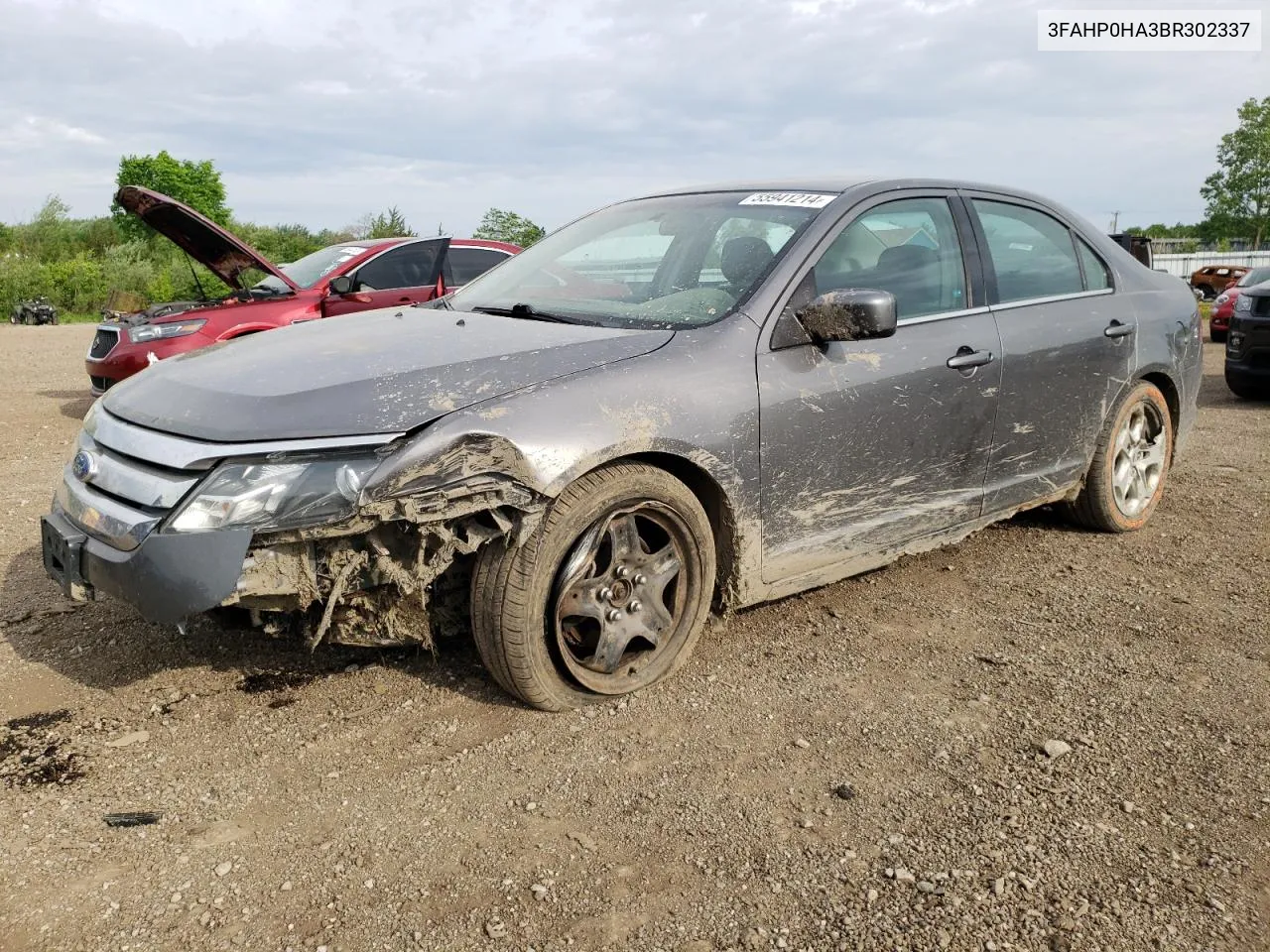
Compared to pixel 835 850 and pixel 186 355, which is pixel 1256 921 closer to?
pixel 835 850

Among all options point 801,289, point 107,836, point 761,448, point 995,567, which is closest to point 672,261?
point 801,289

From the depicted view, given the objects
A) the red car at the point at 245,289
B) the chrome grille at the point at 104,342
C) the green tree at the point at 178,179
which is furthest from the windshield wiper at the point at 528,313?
the green tree at the point at 178,179

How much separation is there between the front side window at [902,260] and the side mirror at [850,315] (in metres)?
0.12

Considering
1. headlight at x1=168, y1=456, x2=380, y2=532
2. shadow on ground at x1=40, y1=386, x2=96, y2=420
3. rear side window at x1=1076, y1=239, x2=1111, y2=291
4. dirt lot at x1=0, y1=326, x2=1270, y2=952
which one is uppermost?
rear side window at x1=1076, y1=239, x2=1111, y2=291

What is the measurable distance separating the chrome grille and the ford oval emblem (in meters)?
5.98

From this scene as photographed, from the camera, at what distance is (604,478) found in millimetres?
3059

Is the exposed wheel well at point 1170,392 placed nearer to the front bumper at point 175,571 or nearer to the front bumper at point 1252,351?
the front bumper at point 175,571

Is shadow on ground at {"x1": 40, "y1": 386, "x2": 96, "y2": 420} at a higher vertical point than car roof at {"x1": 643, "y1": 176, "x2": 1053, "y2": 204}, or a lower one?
lower

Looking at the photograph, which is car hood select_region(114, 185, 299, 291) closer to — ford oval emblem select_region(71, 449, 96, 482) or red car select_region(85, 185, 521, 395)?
red car select_region(85, 185, 521, 395)

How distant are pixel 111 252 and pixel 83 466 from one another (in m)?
37.5

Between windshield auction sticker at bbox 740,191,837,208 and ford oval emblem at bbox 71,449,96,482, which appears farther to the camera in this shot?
windshield auction sticker at bbox 740,191,837,208

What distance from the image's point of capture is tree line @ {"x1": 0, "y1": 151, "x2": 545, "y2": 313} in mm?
30562

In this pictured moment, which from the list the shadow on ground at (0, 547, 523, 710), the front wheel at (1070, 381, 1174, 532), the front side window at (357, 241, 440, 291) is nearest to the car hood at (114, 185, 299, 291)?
the front side window at (357, 241, 440, 291)

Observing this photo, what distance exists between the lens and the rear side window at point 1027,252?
14.2ft
